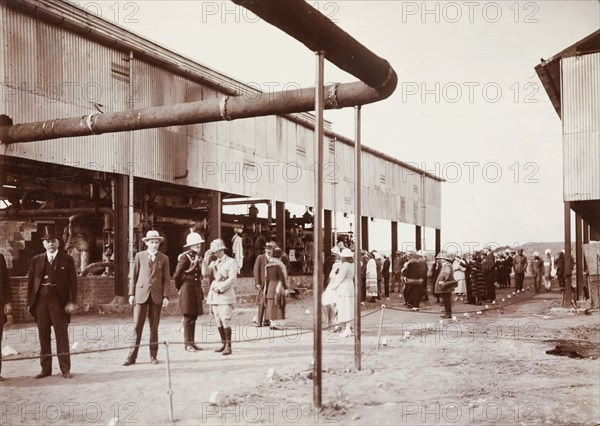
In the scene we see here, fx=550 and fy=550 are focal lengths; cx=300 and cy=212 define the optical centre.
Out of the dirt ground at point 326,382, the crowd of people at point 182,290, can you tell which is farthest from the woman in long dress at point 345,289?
the dirt ground at point 326,382

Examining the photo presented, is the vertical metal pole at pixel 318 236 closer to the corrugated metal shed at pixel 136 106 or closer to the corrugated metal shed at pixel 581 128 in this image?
the corrugated metal shed at pixel 136 106

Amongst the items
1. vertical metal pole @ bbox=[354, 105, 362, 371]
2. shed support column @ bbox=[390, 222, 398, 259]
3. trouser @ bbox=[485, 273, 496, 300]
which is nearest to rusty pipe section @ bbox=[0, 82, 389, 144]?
vertical metal pole @ bbox=[354, 105, 362, 371]

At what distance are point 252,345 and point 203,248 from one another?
10.4m

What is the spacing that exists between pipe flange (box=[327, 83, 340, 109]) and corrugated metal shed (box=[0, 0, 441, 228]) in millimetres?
8000

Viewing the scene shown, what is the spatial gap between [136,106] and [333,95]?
30.5 feet

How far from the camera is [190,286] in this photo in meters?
9.98

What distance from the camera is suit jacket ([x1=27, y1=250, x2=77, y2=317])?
26.2 ft

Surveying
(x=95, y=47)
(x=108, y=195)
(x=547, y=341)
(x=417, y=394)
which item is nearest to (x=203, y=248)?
(x=108, y=195)

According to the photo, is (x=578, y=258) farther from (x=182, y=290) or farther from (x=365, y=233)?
(x=365, y=233)

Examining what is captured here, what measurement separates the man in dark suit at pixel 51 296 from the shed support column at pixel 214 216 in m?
11.9

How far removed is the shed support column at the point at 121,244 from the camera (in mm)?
15805

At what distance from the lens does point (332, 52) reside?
6.59 m

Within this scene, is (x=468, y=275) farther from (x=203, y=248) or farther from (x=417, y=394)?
(x=417, y=394)

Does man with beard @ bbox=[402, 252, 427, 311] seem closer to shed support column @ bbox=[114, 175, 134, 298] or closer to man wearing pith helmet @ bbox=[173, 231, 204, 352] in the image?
shed support column @ bbox=[114, 175, 134, 298]
